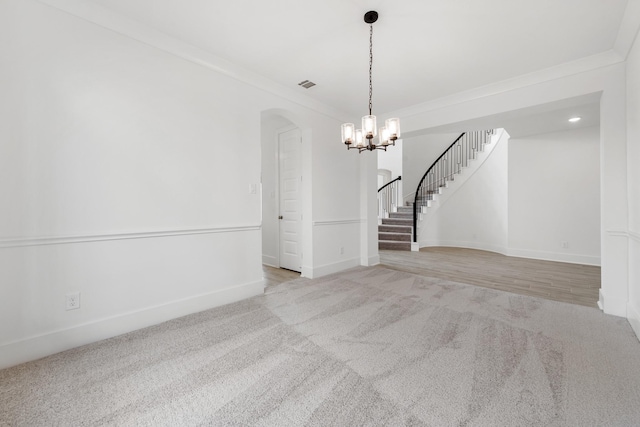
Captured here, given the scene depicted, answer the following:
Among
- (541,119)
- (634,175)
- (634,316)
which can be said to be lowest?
(634,316)

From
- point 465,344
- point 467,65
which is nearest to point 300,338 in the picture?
point 465,344

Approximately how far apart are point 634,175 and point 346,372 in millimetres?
3259

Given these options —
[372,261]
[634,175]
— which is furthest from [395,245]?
[634,175]

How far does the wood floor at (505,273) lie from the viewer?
11.9ft

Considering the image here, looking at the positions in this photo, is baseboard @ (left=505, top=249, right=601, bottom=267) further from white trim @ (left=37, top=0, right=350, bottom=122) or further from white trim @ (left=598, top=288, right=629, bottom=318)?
white trim @ (left=37, top=0, right=350, bottom=122)

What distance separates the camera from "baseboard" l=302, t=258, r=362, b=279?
4.25 metres

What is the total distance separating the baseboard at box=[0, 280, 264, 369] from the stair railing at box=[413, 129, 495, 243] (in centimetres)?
634

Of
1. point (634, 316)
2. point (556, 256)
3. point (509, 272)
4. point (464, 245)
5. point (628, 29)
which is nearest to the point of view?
point (628, 29)

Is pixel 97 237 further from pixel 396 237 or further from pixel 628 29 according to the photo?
pixel 396 237

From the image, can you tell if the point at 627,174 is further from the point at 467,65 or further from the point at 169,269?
the point at 169,269

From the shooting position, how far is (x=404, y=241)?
Result: 23.4 ft

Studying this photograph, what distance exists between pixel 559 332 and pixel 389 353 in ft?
5.47

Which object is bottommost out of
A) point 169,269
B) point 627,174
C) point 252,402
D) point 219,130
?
point 252,402

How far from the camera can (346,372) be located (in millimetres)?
1834
